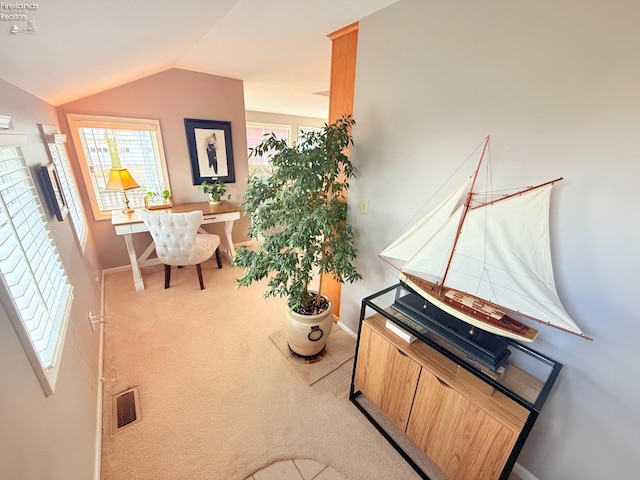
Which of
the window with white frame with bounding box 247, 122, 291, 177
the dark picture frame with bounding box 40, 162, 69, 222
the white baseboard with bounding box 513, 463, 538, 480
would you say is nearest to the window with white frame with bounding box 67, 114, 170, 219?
the dark picture frame with bounding box 40, 162, 69, 222

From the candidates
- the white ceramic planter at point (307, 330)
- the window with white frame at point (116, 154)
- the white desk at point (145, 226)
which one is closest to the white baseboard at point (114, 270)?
the white desk at point (145, 226)

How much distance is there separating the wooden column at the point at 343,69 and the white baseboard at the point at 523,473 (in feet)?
7.72

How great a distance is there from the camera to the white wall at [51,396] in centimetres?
71

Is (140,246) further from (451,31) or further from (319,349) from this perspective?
(451,31)

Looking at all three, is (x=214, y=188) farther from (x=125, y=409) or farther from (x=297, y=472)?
(x=297, y=472)

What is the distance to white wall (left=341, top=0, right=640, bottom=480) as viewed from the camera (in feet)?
2.98

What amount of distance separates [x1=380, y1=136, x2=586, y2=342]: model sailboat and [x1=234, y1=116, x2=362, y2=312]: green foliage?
513mm

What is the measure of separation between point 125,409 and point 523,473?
2.31 meters

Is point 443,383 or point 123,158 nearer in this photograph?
point 443,383

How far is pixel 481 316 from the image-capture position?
1.17 meters

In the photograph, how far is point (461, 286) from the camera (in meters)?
1.20

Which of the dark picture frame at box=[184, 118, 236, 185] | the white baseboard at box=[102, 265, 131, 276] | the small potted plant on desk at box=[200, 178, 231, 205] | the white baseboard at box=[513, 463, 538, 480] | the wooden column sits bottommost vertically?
the white baseboard at box=[513, 463, 538, 480]

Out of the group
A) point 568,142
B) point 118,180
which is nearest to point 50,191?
point 118,180

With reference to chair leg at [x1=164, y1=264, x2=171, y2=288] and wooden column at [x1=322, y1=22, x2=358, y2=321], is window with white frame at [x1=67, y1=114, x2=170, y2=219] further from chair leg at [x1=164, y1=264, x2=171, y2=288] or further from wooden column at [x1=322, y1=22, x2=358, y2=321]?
wooden column at [x1=322, y1=22, x2=358, y2=321]
